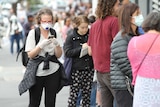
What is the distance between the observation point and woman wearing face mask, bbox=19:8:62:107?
7480 mm

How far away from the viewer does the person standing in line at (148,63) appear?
544 cm

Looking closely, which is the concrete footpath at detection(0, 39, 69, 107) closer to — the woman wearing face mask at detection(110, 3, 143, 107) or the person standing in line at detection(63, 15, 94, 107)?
the person standing in line at detection(63, 15, 94, 107)

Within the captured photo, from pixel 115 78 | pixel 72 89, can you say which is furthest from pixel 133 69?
pixel 72 89

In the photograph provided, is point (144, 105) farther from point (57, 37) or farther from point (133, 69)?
point (57, 37)

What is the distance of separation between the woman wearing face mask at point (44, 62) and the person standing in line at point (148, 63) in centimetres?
213

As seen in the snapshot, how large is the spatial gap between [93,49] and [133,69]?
1.88 m

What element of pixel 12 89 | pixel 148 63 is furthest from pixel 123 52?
pixel 12 89

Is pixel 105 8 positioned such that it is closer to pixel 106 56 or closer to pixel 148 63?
pixel 106 56

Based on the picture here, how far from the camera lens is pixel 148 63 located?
5473 millimetres

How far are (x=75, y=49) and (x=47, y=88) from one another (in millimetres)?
1231

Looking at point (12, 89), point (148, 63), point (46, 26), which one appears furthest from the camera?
point (12, 89)

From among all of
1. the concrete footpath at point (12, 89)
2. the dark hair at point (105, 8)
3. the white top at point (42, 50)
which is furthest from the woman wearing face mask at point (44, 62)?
the concrete footpath at point (12, 89)

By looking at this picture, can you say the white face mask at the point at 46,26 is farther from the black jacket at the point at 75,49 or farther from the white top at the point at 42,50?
the black jacket at the point at 75,49

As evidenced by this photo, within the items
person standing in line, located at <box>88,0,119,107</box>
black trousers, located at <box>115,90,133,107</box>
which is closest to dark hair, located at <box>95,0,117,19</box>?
person standing in line, located at <box>88,0,119,107</box>
